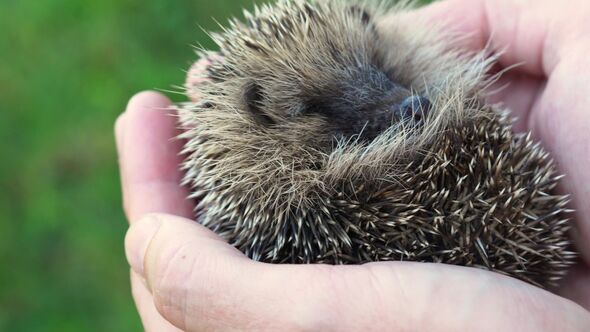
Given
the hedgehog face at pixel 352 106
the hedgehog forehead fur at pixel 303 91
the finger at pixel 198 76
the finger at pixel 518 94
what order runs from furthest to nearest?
the finger at pixel 518 94
the finger at pixel 198 76
the hedgehog face at pixel 352 106
the hedgehog forehead fur at pixel 303 91

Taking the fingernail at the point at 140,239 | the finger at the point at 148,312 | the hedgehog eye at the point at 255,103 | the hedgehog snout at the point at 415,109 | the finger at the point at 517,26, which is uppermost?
the finger at the point at 517,26

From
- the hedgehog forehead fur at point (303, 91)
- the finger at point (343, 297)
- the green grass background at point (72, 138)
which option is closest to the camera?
the finger at point (343, 297)

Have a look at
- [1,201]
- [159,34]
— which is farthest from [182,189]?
[159,34]

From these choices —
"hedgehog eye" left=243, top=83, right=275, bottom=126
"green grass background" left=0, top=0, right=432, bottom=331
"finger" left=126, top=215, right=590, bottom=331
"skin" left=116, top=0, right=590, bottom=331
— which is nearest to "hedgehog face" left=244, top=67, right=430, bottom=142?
"hedgehog eye" left=243, top=83, right=275, bottom=126

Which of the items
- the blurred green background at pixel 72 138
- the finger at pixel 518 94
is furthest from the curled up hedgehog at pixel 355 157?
the blurred green background at pixel 72 138

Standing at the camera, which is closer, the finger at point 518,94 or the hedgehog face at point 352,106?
the hedgehog face at point 352,106

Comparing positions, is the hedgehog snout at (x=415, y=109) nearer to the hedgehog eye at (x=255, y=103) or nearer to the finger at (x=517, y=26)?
the hedgehog eye at (x=255, y=103)

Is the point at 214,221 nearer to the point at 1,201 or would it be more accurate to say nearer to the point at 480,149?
the point at 480,149

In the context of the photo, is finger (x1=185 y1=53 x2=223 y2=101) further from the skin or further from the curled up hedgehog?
the skin
